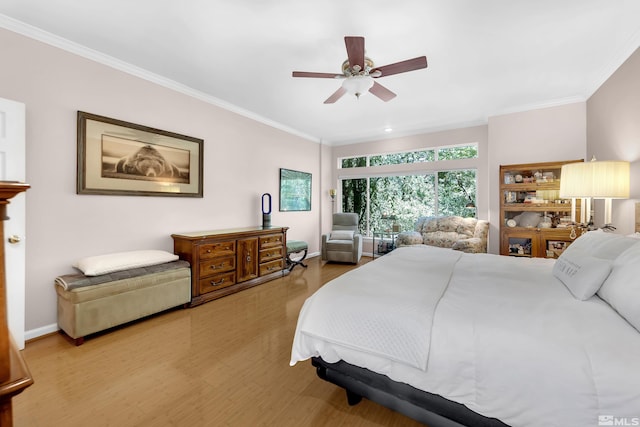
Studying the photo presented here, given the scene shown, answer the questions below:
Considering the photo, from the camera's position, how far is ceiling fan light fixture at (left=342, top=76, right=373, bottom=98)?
2.57 meters

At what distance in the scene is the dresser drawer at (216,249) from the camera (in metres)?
3.37

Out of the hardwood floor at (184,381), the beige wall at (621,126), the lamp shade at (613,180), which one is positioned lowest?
the hardwood floor at (184,381)

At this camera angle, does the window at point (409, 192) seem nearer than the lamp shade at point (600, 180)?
No

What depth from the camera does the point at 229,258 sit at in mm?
3701

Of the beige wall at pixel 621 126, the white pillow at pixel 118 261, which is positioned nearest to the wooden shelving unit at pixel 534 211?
the beige wall at pixel 621 126

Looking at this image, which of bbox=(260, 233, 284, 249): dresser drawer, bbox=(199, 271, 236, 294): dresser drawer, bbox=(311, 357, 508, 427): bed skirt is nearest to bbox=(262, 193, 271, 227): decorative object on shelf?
bbox=(260, 233, 284, 249): dresser drawer

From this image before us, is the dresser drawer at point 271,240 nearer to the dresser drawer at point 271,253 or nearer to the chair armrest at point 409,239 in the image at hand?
the dresser drawer at point 271,253

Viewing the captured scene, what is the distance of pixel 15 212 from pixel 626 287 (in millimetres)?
4147

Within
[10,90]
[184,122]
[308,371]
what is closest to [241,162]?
[184,122]

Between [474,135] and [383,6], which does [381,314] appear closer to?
[383,6]

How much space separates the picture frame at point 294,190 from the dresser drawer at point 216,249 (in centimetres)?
180

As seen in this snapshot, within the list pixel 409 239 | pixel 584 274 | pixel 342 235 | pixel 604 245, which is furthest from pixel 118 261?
pixel 409 239

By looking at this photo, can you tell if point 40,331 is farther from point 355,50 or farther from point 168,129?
point 355,50

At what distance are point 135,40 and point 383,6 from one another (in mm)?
A: 2375
